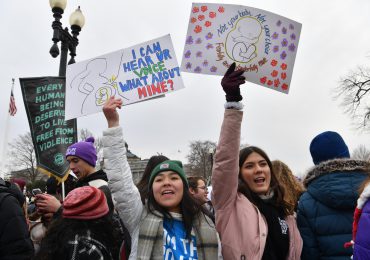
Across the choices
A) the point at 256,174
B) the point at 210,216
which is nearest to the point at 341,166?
the point at 256,174

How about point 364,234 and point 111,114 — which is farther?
point 111,114

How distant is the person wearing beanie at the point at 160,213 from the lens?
2.22 m

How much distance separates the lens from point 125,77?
3.46 metres

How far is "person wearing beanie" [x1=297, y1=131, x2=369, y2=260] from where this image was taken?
91.1 inches

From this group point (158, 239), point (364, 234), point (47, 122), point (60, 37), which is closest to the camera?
point (364, 234)

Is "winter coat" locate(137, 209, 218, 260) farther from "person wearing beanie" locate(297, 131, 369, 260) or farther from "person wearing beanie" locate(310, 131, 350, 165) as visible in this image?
"person wearing beanie" locate(310, 131, 350, 165)

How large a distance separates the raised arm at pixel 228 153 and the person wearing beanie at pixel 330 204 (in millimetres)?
611

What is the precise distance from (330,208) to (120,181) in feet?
4.87

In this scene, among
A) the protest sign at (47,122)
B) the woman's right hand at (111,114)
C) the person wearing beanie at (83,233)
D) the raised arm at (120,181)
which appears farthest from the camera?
the protest sign at (47,122)

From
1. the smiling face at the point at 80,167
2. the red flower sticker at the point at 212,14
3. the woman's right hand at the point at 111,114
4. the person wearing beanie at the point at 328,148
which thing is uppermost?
the red flower sticker at the point at 212,14

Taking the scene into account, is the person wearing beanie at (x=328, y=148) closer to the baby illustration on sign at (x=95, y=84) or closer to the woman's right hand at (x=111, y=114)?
the woman's right hand at (x=111, y=114)

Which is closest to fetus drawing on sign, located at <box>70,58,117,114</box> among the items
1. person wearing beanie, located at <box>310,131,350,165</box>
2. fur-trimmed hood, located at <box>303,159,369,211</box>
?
person wearing beanie, located at <box>310,131,350,165</box>

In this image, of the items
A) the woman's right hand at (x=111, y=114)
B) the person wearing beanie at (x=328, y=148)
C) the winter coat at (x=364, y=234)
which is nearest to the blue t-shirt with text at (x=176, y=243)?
the woman's right hand at (x=111, y=114)

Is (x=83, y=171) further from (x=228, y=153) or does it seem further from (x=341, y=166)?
(x=341, y=166)
